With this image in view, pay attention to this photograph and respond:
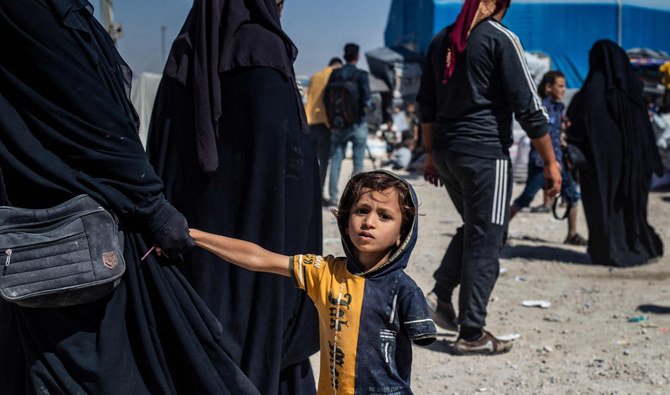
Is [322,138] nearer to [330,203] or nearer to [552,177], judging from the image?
[330,203]

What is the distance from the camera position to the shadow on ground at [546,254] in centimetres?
719

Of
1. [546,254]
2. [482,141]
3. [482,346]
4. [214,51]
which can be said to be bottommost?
[482,346]

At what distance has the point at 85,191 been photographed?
6.77 ft

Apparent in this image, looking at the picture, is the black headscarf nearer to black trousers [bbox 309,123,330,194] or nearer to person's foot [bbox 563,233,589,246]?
person's foot [bbox 563,233,589,246]

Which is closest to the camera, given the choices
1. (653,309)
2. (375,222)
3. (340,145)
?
(375,222)

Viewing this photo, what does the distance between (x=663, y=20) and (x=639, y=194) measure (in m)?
13.9

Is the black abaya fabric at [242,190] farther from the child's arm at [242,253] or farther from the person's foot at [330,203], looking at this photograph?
the person's foot at [330,203]

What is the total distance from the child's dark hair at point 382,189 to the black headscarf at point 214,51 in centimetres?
55

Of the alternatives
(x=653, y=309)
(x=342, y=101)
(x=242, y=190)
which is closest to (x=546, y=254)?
(x=653, y=309)

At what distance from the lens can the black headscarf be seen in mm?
2703

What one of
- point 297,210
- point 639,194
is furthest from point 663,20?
point 297,210

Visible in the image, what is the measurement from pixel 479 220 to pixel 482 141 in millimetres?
401

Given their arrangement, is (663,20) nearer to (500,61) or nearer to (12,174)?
(500,61)

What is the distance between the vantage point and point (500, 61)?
410cm
